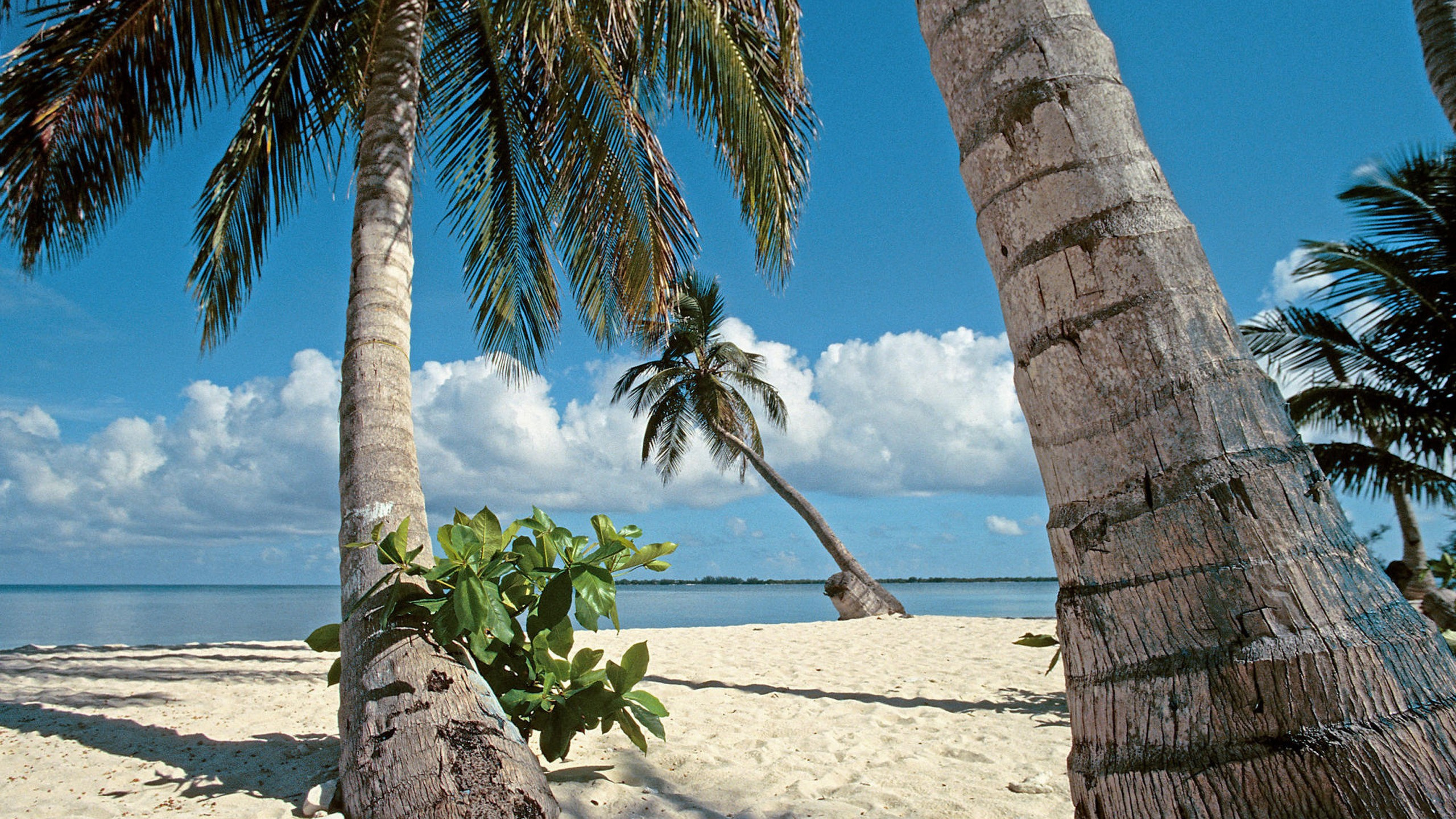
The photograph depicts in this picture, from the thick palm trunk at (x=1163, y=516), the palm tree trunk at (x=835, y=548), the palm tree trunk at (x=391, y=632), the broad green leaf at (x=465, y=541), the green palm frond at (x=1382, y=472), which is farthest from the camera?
the palm tree trunk at (x=835, y=548)

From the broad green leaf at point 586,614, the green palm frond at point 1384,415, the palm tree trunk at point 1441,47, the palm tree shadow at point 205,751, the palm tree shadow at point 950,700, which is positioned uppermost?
the palm tree trunk at point 1441,47

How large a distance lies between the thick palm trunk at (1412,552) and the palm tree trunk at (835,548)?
5708 millimetres

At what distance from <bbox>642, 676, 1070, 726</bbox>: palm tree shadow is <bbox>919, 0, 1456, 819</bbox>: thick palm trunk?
3248mm

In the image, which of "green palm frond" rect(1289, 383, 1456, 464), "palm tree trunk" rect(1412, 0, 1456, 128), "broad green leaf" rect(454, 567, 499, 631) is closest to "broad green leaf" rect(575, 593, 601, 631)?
"broad green leaf" rect(454, 567, 499, 631)

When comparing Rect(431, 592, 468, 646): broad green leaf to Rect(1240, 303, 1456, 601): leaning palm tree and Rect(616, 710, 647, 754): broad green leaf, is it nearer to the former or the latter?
Rect(616, 710, 647, 754): broad green leaf

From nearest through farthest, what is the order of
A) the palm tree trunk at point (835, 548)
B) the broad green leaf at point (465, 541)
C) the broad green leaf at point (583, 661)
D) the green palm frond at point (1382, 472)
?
the broad green leaf at point (465, 541) → the broad green leaf at point (583, 661) → the green palm frond at point (1382, 472) → the palm tree trunk at point (835, 548)

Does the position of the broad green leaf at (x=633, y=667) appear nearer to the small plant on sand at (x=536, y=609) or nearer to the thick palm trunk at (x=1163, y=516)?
the small plant on sand at (x=536, y=609)

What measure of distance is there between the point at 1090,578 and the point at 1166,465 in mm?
179

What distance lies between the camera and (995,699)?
441 centimetres

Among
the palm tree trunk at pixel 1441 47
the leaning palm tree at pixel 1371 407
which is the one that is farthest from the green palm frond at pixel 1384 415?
the palm tree trunk at pixel 1441 47

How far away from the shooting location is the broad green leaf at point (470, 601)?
2195 millimetres

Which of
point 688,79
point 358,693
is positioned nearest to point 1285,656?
point 358,693

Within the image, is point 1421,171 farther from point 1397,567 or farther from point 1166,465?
point 1166,465

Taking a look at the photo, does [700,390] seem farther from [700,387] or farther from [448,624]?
[448,624]
